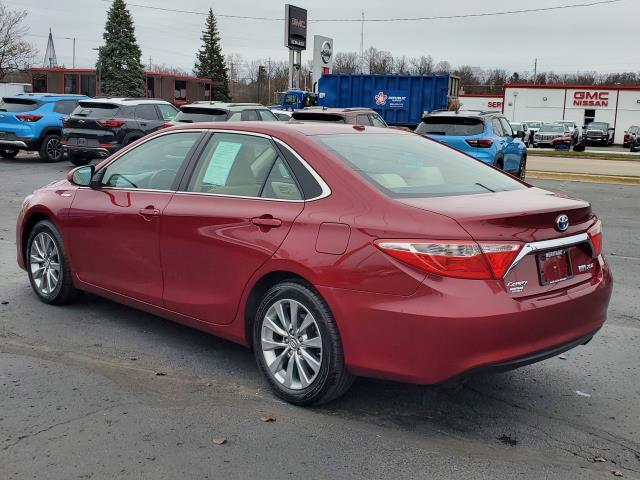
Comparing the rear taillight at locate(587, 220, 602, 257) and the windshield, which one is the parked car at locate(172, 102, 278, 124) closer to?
the rear taillight at locate(587, 220, 602, 257)

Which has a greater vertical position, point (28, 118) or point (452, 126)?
point (452, 126)

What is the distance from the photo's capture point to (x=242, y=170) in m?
4.46

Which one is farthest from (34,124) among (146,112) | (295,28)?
(295,28)

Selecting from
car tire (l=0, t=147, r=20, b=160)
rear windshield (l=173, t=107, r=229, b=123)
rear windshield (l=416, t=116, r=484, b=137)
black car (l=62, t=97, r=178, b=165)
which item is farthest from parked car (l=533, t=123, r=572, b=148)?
car tire (l=0, t=147, r=20, b=160)

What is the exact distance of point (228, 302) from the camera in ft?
14.1

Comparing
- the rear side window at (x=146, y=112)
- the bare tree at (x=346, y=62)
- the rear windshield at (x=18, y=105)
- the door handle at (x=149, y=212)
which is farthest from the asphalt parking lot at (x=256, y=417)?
the bare tree at (x=346, y=62)

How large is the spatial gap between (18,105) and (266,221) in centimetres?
1711

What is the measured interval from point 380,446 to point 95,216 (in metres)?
2.87

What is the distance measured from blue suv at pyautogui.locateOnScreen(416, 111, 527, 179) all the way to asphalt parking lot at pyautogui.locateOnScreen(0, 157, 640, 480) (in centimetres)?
924

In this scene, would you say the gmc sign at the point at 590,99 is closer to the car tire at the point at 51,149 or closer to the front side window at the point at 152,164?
the car tire at the point at 51,149

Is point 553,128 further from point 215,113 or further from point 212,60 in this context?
point 212,60

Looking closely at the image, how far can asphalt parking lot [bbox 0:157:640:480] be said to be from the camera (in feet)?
11.0

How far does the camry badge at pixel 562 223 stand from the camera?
3.72 m

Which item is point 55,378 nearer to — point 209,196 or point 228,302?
point 228,302
